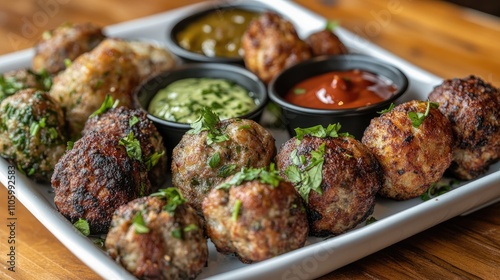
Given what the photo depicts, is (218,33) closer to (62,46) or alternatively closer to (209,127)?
(62,46)

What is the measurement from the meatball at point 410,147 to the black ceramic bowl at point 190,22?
6.70 ft

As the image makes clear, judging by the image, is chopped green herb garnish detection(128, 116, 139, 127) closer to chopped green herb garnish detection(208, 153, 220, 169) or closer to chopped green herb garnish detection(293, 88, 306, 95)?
chopped green herb garnish detection(208, 153, 220, 169)

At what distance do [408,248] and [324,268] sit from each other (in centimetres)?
65

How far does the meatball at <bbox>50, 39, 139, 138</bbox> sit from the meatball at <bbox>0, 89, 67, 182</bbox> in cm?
28

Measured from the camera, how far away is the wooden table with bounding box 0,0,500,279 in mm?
4203

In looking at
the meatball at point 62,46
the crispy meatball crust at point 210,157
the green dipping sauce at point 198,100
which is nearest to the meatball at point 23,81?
the meatball at point 62,46

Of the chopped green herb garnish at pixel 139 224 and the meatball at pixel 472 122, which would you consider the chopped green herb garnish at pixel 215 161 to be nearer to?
the chopped green herb garnish at pixel 139 224

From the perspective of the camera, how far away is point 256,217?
3.65 meters

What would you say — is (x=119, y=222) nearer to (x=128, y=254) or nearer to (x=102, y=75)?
(x=128, y=254)

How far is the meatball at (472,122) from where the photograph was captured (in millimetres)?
4539

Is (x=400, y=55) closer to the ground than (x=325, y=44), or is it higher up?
closer to the ground

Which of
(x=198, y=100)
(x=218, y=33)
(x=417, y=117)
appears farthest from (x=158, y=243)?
(x=218, y=33)

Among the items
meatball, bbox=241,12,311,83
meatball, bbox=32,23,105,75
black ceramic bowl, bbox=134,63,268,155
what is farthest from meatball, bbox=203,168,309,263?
meatball, bbox=32,23,105,75

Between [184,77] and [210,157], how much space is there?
1695 mm
